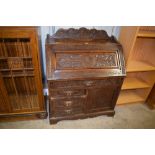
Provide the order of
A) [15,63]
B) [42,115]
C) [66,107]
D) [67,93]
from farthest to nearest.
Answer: [42,115]
[66,107]
[67,93]
[15,63]

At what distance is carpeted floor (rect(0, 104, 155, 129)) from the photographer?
1708 mm

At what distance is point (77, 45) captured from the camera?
4.70 feet

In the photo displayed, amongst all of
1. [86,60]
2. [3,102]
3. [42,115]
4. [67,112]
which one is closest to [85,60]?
[86,60]

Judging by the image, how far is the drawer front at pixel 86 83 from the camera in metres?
1.39

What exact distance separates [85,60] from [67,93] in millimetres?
402

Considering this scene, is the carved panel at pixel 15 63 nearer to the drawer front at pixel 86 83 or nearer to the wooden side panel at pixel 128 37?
the drawer front at pixel 86 83

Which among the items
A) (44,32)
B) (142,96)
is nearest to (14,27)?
(44,32)

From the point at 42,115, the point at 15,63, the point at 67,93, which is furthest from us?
the point at 42,115

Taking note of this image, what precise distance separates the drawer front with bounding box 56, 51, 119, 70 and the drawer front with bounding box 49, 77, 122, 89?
0.47 feet

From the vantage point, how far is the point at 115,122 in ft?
6.06

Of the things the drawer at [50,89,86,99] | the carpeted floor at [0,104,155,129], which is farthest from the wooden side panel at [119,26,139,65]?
the carpeted floor at [0,104,155,129]

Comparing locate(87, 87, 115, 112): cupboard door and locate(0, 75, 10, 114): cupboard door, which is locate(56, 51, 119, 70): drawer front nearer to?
locate(87, 87, 115, 112): cupboard door

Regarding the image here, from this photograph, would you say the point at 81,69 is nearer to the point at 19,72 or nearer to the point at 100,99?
the point at 100,99
